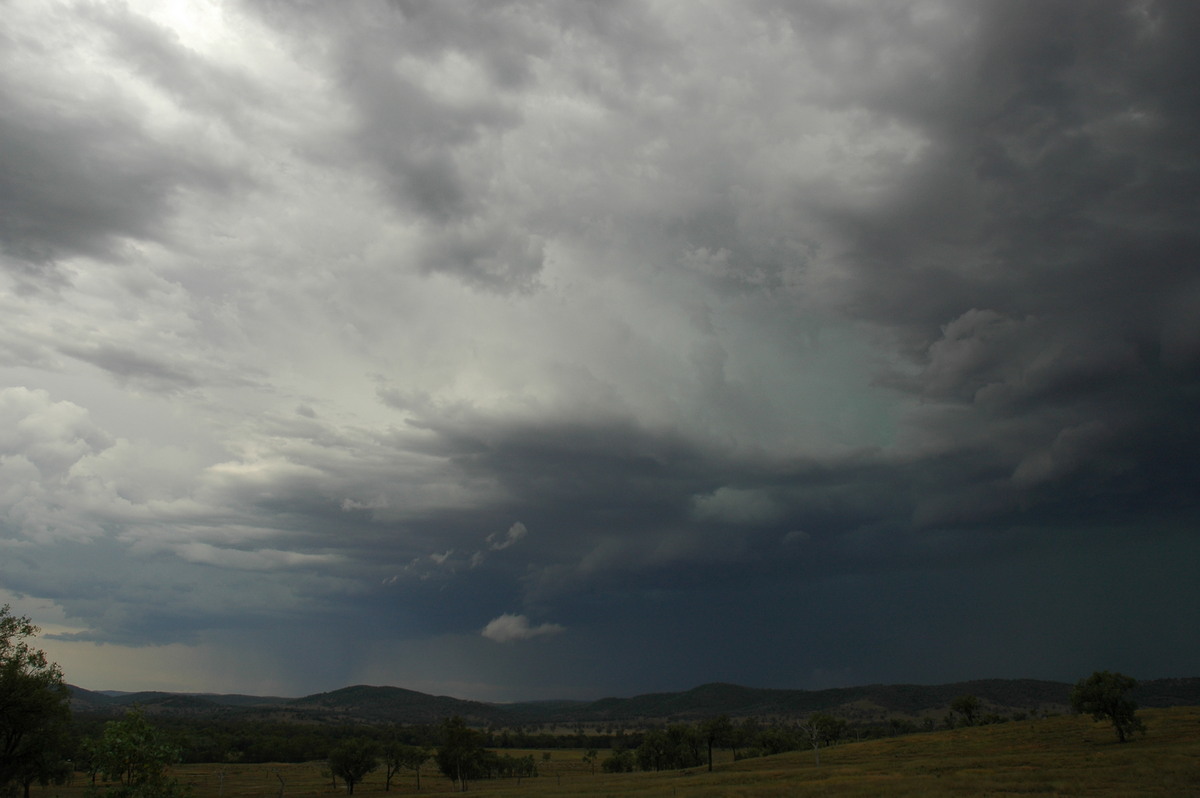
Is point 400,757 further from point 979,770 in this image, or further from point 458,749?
point 979,770

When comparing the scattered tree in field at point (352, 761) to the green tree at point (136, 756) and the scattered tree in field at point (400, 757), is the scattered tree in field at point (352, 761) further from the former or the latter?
the green tree at point (136, 756)

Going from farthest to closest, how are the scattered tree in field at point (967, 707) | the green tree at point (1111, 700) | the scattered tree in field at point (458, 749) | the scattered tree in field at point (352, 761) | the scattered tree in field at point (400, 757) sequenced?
the scattered tree in field at point (967, 707), the scattered tree in field at point (400, 757), the scattered tree in field at point (352, 761), the scattered tree in field at point (458, 749), the green tree at point (1111, 700)

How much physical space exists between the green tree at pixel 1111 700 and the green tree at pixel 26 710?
120599mm

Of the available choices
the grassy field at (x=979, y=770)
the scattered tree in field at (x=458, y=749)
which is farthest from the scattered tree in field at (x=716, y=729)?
the scattered tree in field at (x=458, y=749)

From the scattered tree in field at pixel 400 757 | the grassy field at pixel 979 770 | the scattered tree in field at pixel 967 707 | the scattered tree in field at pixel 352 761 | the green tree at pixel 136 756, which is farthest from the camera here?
the scattered tree in field at pixel 967 707

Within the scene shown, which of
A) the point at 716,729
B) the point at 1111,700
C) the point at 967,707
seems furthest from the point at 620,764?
the point at 1111,700

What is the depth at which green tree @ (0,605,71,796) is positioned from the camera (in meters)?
49.0

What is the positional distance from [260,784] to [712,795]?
12075 cm

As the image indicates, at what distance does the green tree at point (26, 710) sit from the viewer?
161 ft

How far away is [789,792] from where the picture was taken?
222 ft

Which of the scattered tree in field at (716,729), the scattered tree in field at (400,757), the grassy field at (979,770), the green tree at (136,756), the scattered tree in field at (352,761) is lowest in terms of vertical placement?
the scattered tree in field at (400,757)

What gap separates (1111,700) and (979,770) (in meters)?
36.0

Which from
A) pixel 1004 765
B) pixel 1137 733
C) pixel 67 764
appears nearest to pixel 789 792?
pixel 1004 765

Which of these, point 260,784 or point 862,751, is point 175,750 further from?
point 260,784
